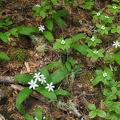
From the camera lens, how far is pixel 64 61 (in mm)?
3990

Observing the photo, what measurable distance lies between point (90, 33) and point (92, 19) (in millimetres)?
413

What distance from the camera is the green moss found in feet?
A: 12.9

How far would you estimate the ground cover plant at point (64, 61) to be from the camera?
3.46 metres

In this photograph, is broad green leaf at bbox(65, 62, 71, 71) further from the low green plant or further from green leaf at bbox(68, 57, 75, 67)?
the low green plant

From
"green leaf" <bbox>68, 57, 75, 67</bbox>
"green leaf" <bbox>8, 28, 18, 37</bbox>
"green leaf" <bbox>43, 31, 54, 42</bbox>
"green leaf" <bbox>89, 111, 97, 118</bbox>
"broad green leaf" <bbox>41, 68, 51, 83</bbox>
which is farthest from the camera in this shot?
"green leaf" <bbox>43, 31, 54, 42</bbox>

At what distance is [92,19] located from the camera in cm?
473

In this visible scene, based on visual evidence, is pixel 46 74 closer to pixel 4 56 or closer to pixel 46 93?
pixel 46 93

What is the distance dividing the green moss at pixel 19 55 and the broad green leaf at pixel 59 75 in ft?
2.06

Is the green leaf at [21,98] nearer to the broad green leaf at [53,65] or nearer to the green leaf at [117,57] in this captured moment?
the broad green leaf at [53,65]

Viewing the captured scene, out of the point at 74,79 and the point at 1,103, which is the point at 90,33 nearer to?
the point at 74,79

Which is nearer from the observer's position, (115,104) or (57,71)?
(115,104)

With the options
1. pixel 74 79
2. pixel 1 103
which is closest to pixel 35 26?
pixel 74 79

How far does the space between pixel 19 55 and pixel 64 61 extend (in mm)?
747

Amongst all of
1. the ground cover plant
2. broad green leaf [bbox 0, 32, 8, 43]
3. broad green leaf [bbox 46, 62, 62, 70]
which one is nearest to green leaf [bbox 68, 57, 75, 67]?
the ground cover plant
